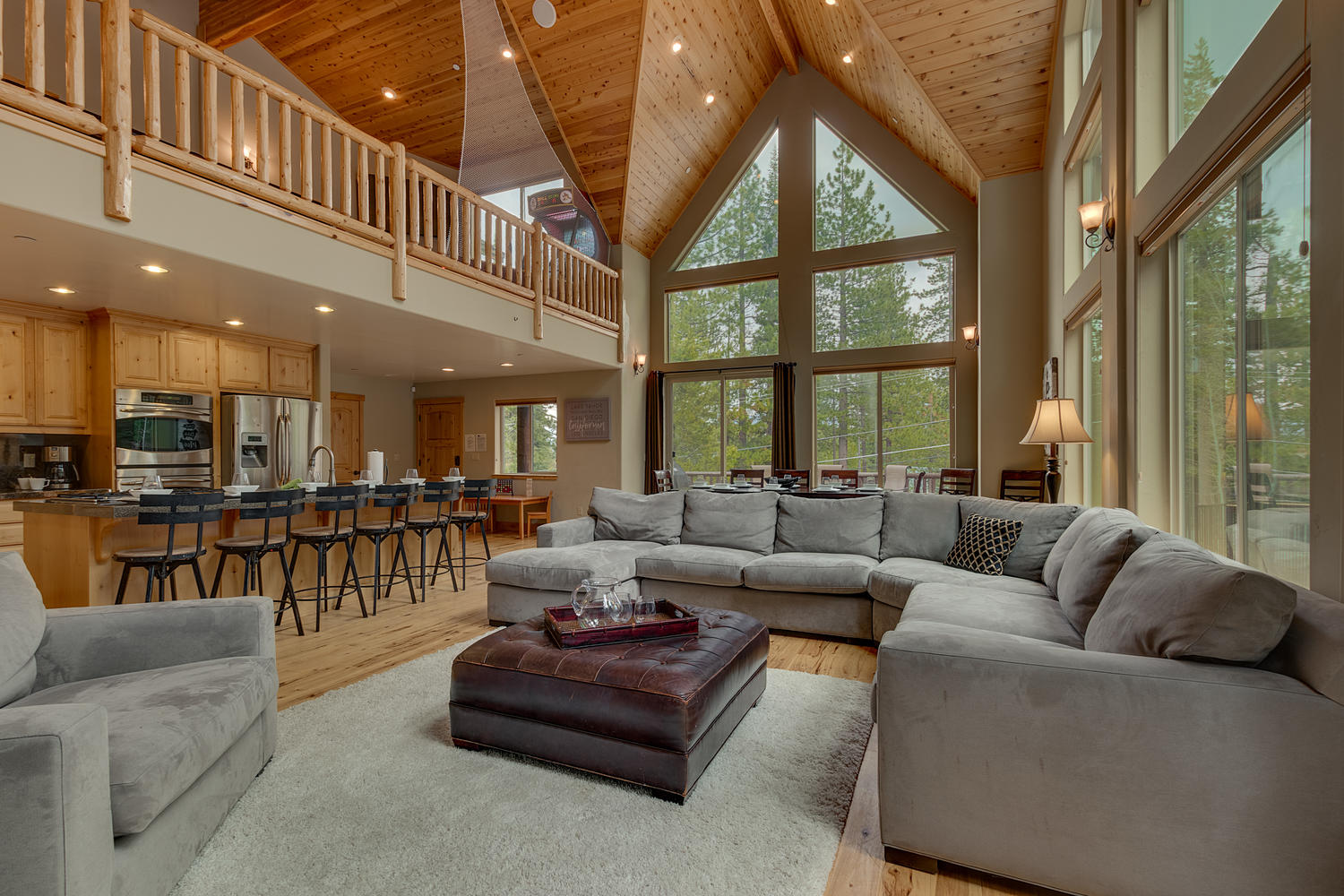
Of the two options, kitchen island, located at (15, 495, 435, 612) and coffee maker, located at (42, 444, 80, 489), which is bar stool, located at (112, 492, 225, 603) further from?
coffee maker, located at (42, 444, 80, 489)

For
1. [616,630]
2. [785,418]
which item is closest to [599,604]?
[616,630]

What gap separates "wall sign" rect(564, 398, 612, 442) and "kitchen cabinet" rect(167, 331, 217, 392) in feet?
13.4

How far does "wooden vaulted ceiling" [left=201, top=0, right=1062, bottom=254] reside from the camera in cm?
541

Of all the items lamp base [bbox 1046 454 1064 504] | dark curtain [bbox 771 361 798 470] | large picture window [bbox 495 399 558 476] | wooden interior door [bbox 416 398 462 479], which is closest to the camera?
lamp base [bbox 1046 454 1064 504]

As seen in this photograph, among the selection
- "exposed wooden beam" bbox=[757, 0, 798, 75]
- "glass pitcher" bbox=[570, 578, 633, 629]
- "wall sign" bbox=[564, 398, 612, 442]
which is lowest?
"glass pitcher" bbox=[570, 578, 633, 629]

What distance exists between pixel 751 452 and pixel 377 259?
524 cm

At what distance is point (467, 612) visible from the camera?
437 cm

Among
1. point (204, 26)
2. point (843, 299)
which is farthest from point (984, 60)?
point (204, 26)

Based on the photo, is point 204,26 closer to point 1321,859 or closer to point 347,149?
point 347,149

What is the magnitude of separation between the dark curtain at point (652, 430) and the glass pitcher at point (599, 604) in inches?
243

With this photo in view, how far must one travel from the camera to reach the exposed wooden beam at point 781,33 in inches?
278

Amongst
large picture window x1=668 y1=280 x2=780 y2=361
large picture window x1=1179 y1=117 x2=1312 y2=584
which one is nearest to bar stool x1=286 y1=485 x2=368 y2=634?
large picture window x1=1179 y1=117 x2=1312 y2=584

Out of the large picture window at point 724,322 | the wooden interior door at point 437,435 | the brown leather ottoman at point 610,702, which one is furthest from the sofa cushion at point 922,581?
the wooden interior door at point 437,435

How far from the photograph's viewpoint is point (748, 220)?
8789mm
